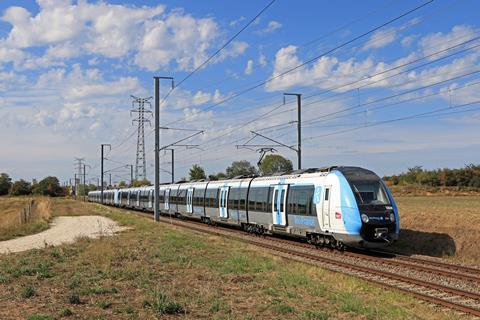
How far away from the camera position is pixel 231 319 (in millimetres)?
8758

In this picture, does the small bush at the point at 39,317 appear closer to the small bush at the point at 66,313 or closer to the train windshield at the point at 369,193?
the small bush at the point at 66,313

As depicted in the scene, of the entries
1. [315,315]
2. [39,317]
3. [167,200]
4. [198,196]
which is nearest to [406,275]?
[315,315]

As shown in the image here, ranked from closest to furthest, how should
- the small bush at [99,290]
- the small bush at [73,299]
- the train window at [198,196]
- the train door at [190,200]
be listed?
the small bush at [73,299]
the small bush at [99,290]
the train window at [198,196]
the train door at [190,200]

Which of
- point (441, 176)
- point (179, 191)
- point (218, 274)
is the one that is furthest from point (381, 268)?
point (441, 176)

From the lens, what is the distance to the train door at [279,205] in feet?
77.8

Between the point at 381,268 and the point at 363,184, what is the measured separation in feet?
12.8

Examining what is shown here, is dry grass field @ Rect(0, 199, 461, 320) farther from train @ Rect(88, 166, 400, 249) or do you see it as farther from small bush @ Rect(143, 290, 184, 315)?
train @ Rect(88, 166, 400, 249)

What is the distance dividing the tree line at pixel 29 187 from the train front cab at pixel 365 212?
13039cm

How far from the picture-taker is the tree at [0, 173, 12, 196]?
14775cm

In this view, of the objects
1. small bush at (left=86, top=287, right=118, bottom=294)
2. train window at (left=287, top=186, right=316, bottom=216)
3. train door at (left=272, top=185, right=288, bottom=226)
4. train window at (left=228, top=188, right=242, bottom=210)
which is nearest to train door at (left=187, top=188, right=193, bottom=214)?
train window at (left=228, top=188, right=242, bottom=210)

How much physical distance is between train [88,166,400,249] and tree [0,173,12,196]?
13121 cm

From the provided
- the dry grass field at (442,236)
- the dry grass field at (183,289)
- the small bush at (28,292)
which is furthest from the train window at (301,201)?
the small bush at (28,292)

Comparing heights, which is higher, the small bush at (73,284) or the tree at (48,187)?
the tree at (48,187)

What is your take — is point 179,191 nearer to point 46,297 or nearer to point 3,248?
point 3,248
